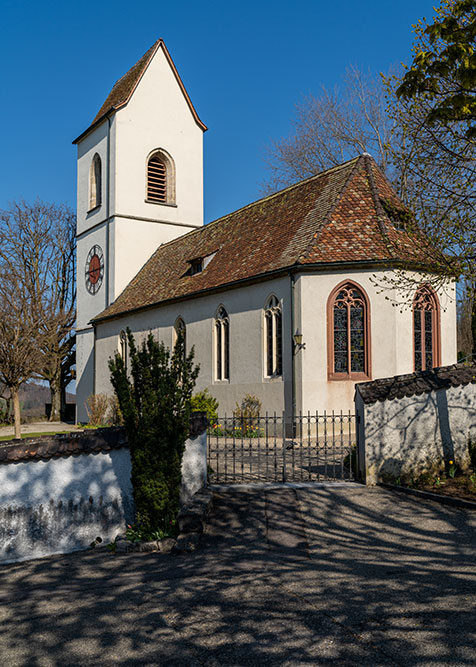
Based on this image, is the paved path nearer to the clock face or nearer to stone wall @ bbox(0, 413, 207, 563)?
stone wall @ bbox(0, 413, 207, 563)

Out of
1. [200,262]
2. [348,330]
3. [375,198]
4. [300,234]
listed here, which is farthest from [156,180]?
[348,330]

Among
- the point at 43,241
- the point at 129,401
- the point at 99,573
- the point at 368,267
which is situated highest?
the point at 43,241

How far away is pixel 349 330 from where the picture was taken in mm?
19219

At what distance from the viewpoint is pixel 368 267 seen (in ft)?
62.4

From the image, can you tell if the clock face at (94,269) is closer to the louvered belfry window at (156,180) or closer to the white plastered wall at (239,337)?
the louvered belfry window at (156,180)

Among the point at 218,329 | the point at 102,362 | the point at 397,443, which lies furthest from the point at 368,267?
the point at 102,362

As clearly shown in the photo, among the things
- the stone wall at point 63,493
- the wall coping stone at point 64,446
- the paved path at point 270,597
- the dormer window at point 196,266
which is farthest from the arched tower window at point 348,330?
the stone wall at point 63,493

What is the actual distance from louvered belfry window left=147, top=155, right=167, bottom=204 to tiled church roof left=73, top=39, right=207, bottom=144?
123 inches

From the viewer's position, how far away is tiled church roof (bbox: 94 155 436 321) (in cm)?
1914

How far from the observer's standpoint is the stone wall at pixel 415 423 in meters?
10.9

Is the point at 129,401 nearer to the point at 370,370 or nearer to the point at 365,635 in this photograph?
the point at 365,635

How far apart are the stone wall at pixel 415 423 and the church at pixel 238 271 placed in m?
1.87

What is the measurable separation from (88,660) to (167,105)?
104 ft

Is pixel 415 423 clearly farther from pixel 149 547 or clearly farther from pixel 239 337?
pixel 239 337
